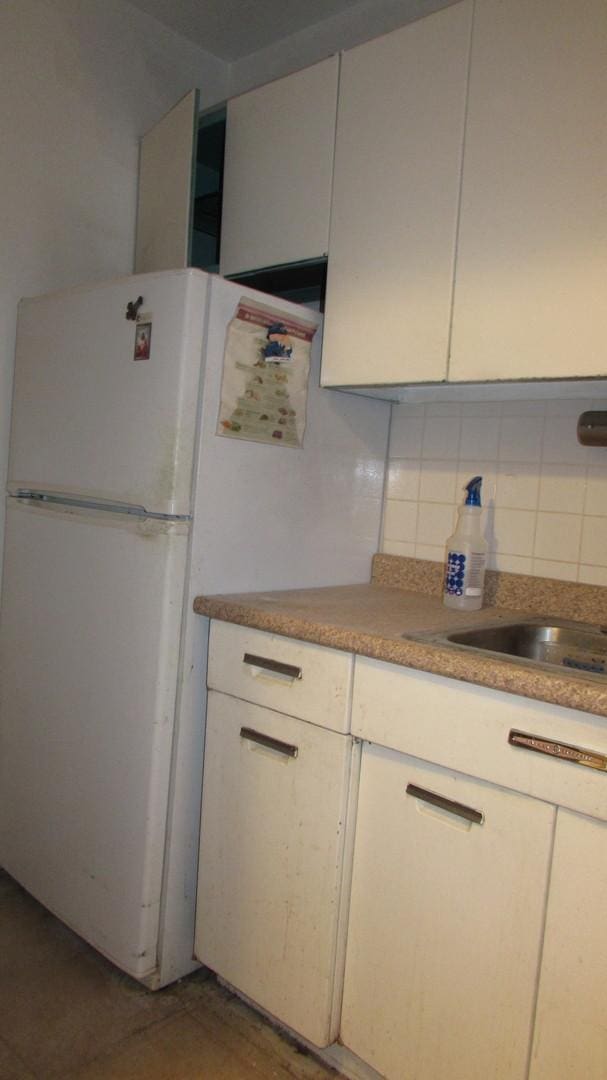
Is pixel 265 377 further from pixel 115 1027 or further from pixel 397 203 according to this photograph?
pixel 115 1027

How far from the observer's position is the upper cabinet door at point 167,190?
6.20 feet

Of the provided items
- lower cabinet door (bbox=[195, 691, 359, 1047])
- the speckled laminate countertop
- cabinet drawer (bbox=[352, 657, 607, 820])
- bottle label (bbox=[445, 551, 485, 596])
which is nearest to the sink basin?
the speckled laminate countertop

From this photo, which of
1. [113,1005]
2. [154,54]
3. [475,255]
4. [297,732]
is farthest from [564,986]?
[154,54]

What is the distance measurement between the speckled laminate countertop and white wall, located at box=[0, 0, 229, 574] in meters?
0.98

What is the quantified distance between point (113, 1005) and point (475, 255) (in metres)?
1.72

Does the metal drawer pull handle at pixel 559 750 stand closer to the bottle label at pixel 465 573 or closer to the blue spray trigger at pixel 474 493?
the bottle label at pixel 465 573

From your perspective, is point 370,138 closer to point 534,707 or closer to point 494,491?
point 494,491

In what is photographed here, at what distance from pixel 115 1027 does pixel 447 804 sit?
34.7 inches

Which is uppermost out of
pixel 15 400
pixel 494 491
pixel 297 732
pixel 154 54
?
pixel 154 54

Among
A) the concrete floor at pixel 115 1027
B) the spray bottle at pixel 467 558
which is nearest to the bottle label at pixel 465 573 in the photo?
the spray bottle at pixel 467 558

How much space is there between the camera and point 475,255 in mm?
1421

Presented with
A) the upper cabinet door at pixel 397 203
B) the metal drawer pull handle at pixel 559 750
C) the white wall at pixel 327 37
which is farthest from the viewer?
the white wall at pixel 327 37

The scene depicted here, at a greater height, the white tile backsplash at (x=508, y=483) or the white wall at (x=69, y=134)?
the white wall at (x=69, y=134)

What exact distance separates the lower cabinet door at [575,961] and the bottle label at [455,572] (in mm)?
676
